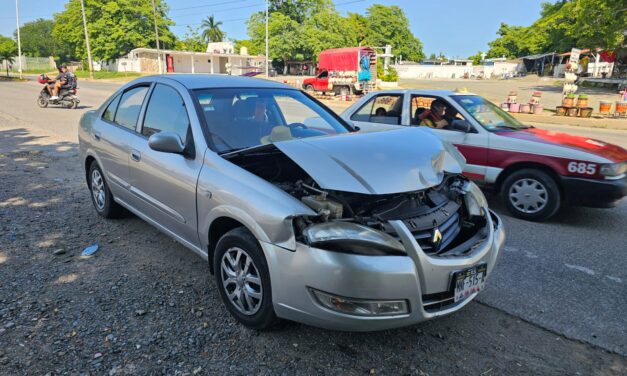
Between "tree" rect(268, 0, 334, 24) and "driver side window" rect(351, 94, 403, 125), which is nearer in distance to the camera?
"driver side window" rect(351, 94, 403, 125)

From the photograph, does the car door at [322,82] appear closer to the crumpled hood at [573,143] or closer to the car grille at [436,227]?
the crumpled hood at [573,143]

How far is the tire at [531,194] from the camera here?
5.24 meters

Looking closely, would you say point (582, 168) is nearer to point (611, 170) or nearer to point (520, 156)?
point (611, 170)

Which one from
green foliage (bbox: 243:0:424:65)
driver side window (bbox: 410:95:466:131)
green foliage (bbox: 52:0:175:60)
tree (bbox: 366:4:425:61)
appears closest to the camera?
driver side window (bbox: 410:95:466:131)

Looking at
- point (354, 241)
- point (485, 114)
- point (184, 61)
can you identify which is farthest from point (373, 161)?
point (184, 61)

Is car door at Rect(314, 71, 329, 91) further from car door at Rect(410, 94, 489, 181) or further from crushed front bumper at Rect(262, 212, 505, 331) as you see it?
crushed front bumper at Rect(262, 212, 505, 331)

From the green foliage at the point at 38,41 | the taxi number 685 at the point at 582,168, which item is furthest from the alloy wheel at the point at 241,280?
the green foliage at the point at 38,41

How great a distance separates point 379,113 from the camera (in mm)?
6910

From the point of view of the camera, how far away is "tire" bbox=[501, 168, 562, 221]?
5238 mm

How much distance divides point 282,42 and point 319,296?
65178mm

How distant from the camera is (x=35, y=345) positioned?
2826 millimetres

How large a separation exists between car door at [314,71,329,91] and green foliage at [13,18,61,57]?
293 feet

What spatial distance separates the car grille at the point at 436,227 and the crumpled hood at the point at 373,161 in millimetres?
205

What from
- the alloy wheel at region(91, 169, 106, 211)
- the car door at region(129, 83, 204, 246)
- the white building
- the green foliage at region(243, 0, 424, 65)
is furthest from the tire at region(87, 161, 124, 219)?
the green foliage at region(243, 0, 424, 65)
